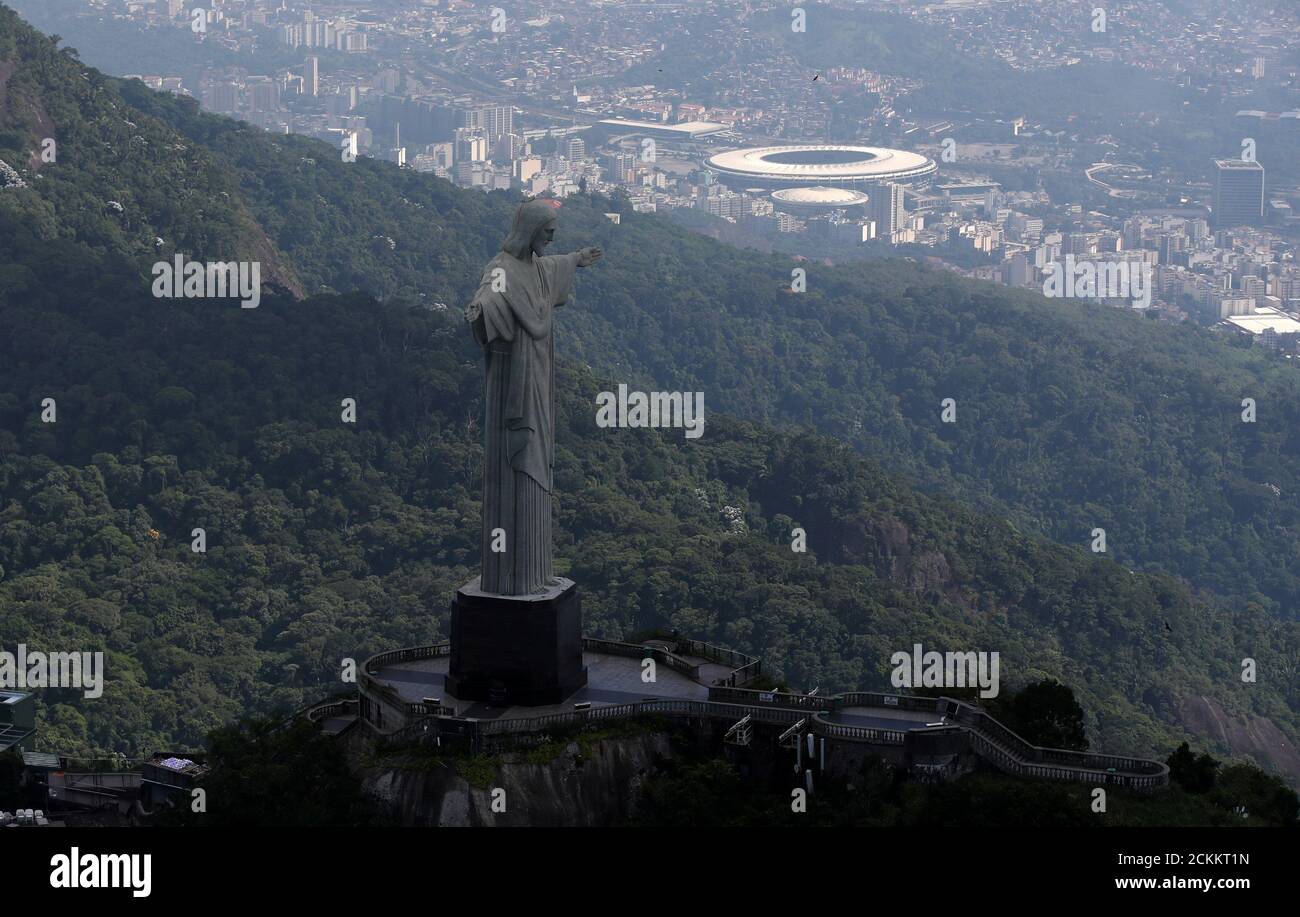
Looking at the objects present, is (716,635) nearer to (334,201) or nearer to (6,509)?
(6,509)

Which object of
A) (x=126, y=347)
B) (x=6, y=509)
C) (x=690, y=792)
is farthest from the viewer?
(x=126, y=347)

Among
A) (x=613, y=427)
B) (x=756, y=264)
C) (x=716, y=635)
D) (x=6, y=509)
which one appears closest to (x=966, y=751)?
(x=716, y=635)

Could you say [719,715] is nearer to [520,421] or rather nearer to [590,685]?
[590,685]

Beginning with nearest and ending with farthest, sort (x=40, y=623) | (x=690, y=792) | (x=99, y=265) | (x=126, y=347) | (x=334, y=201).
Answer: (x=690, y=792) → (x=40, y=623) → (x=126, y=347) → (x=99, y=265) → (x=334, y=201)

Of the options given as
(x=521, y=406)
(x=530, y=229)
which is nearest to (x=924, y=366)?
(x=530, y=229)

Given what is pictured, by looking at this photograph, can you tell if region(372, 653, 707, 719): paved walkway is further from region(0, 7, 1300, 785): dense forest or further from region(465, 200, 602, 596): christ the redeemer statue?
region(0, 7, 1300, 785): dense forest

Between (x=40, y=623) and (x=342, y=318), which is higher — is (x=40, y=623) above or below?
below

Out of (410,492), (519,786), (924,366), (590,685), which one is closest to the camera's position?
(519,786)

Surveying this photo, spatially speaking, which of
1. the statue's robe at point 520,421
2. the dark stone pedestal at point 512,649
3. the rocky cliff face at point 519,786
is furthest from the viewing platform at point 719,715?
the statue's robe at point 520,421
